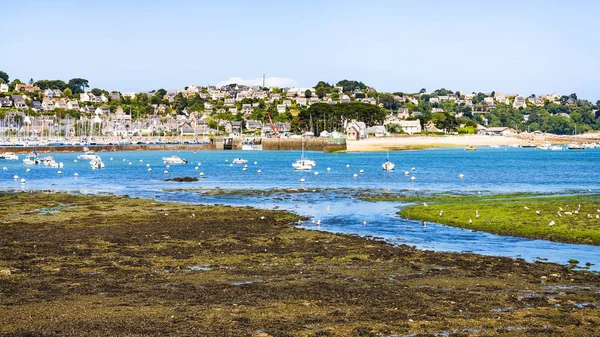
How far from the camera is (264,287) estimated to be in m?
21.2

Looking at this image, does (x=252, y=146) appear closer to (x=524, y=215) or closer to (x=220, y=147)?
(x=220, y=147)

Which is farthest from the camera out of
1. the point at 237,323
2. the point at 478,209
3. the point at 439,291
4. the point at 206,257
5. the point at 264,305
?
the point at 478,209

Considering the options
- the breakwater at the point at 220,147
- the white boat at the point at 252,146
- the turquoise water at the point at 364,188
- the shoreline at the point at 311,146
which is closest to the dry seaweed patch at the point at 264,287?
the turquoise water at the point at 364,188

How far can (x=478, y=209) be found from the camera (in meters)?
40.0

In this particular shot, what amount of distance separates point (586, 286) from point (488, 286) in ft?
9.08

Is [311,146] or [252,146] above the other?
[311,146]

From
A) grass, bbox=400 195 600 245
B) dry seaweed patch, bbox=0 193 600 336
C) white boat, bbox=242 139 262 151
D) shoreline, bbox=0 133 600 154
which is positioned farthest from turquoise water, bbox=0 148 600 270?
white boat, bbox=242 139 262 151

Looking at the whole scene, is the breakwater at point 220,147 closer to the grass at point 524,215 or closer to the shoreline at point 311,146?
the shoreline at point 311,146

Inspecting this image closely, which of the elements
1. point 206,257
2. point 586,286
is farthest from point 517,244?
point 206,257

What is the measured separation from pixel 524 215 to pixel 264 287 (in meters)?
19.9

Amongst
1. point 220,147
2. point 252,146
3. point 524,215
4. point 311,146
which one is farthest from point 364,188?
point 220,147

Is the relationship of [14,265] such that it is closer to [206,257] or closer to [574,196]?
[206,257]

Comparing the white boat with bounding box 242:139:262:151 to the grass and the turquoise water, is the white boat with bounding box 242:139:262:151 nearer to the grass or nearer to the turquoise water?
the turquoise water

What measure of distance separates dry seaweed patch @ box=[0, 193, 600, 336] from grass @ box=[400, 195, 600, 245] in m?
6.77
